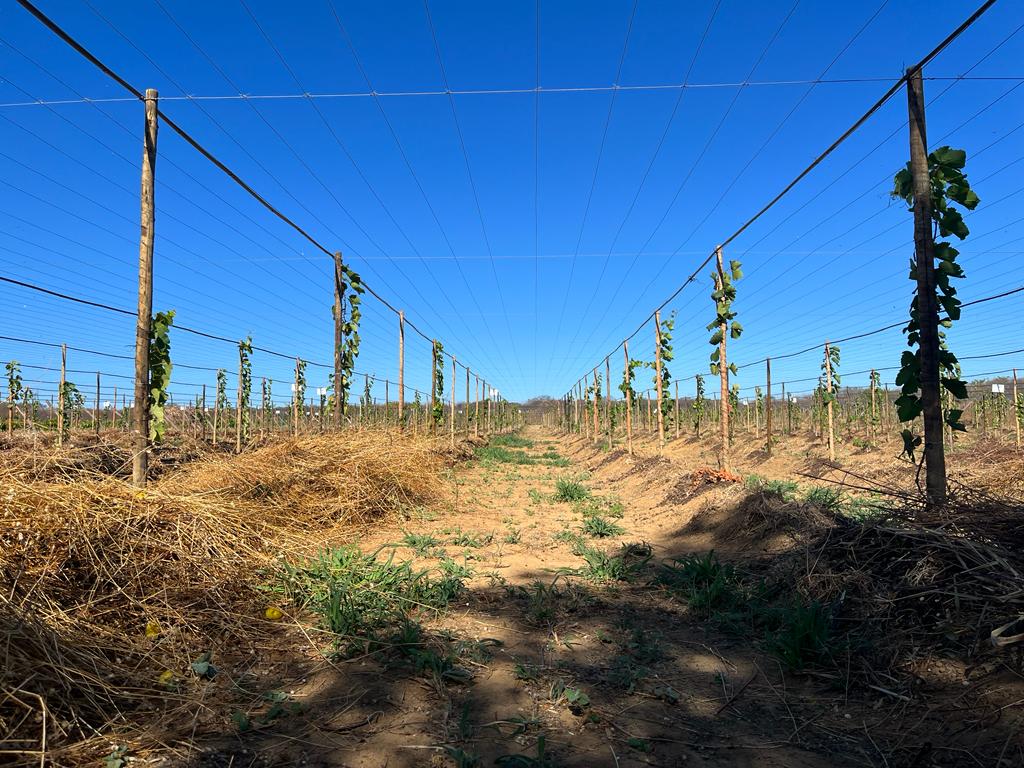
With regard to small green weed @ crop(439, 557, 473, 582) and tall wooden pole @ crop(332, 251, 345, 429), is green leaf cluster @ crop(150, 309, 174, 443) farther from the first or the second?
tall wooden pole @ crop(332, 251, 345, 429)

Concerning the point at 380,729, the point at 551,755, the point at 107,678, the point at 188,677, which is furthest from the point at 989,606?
the point at 107,678

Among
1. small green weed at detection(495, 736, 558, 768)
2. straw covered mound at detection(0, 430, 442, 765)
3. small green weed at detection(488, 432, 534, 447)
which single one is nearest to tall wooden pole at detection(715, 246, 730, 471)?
straw covered mound at detection(0, 430, 442, 765)

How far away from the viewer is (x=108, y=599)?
288 centimetres

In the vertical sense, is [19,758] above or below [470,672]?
above

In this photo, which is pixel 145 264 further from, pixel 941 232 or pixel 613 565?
pixel 941 232

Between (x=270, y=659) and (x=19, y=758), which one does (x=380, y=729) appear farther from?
(x=19, y=758)

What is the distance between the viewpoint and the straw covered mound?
6.91 feet

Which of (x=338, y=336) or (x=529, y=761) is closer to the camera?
(x=529, y=761)

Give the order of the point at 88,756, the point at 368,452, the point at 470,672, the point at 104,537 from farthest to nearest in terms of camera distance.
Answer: the point at 368,452, the point at 104,537, the point at 470,672, the point at 88,756

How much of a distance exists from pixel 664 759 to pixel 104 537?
3.14 metres

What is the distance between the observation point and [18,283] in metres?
5.56

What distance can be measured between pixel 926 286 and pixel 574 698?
4.17 m

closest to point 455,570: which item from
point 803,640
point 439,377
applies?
point 803,640

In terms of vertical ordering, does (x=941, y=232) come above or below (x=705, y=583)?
above
